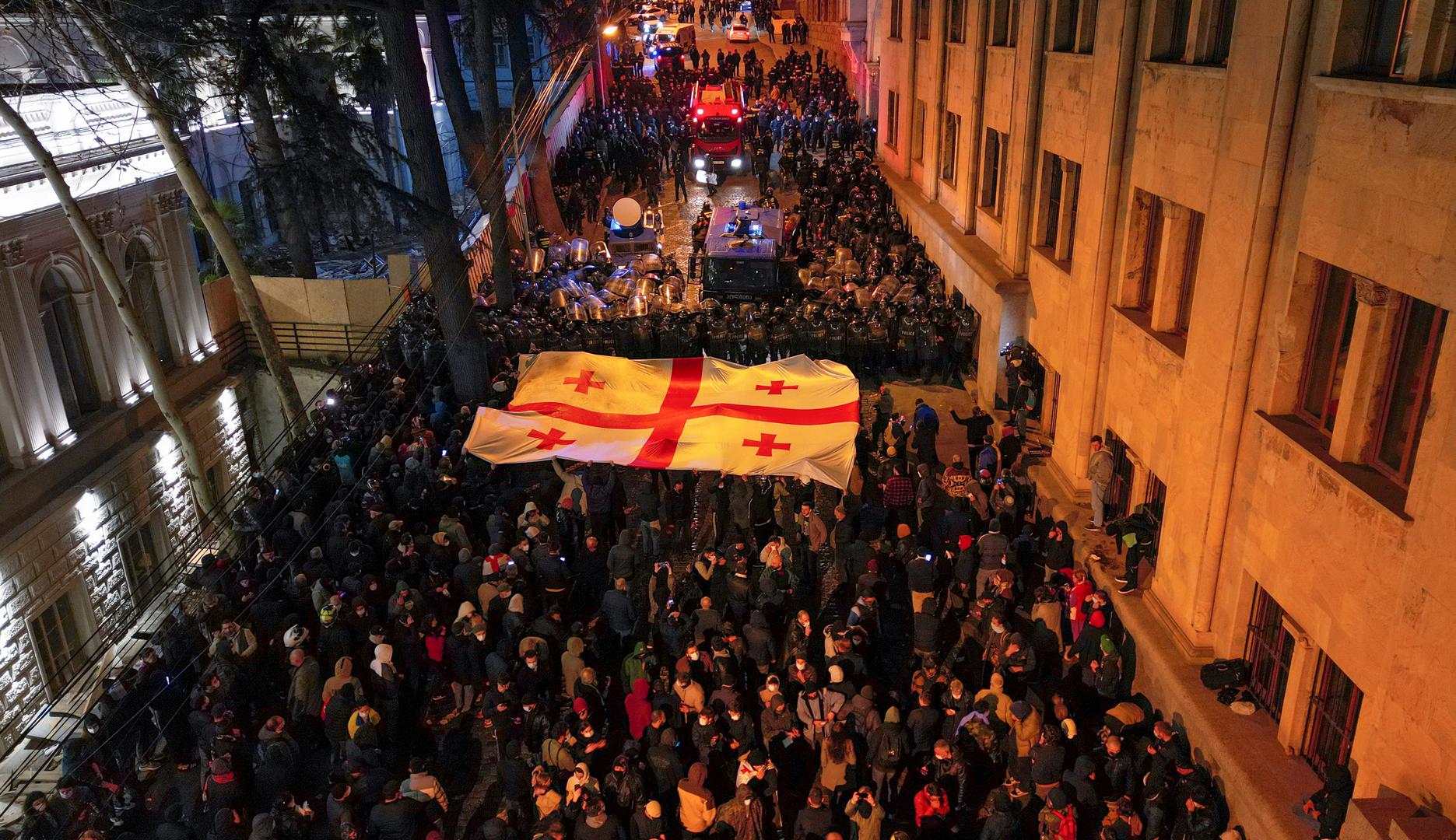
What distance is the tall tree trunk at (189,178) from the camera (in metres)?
15.6

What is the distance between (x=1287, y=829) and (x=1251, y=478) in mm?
3246

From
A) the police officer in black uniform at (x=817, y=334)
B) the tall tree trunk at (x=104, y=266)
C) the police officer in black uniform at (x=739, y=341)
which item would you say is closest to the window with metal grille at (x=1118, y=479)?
the police officer in black uniform at (x=817, y=334)

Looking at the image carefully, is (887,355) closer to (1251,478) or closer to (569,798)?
(1251,478)

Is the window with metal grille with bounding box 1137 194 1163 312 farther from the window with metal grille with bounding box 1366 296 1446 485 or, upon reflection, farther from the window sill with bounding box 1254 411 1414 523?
the window with metal grille with bounding box 1366 296 1446 485

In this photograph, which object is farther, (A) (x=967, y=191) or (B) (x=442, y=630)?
(A) (x=967, y=191)

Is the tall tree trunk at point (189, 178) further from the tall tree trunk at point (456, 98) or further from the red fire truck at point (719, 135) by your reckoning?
the red fire truck at point (719, 135)

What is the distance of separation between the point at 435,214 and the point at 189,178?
13.6ft

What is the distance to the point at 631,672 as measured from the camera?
1156 cm

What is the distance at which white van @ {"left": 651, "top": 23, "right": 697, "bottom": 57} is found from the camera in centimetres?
6375

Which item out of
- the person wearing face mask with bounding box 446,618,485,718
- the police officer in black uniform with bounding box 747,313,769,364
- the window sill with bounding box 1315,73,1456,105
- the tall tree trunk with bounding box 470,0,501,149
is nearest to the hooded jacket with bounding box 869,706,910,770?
the person wearing face mask with bounding box 446,618,485,718

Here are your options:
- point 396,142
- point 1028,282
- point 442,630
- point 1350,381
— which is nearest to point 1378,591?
point 1350,381

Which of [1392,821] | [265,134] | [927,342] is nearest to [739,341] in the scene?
[927,342]

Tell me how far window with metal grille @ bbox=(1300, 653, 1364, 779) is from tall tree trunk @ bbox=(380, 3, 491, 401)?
15.0 meters

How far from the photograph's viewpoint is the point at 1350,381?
356 inches
